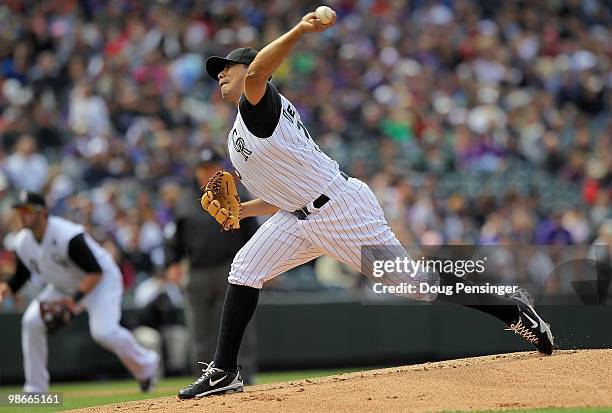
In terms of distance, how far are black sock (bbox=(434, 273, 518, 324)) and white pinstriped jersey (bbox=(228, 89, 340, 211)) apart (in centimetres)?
99

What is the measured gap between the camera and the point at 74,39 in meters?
17.5

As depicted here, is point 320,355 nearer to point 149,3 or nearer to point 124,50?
point 124,50

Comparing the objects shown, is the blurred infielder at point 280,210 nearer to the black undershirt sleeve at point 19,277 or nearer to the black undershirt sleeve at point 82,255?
the black undershirt sleeve at point 82,255

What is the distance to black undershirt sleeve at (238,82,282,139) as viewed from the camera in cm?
639

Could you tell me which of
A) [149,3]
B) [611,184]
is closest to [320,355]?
[611,184]

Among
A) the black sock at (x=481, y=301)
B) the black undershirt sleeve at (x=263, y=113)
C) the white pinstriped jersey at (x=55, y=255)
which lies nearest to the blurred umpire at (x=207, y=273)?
the white pinstriped jersey at (x=55, y=255)

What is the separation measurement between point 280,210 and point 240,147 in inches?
22.2

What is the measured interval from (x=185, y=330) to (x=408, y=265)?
A: 6.64 metres

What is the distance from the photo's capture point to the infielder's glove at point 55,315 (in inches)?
396

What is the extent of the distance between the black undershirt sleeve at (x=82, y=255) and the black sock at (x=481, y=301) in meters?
4.04

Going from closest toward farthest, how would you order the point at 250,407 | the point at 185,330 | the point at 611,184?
the point at 250,407, the point at 185,330, the point at 611,184

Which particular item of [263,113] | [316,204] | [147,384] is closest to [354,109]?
[147,384]

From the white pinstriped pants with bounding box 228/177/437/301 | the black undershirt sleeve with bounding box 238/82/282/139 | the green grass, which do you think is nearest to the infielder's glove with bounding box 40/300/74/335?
the green grass

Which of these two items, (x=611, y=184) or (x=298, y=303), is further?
(x=611, y=184)
